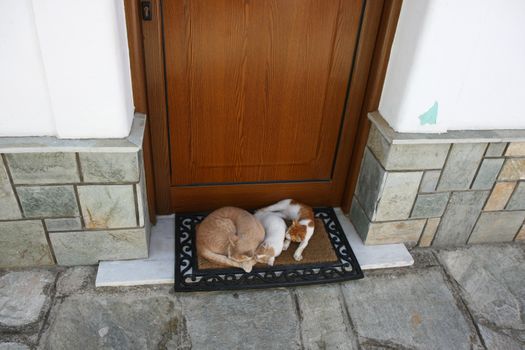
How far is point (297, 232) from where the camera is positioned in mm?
2357

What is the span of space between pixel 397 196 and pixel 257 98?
0.96m

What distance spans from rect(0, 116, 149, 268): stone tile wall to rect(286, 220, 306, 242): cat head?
805 millimetres

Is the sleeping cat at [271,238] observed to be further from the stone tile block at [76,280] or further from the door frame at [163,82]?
the stone tile block at [76,280]

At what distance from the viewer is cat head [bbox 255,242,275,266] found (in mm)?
2250

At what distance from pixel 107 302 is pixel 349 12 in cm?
193

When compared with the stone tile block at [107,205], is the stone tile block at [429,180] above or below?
above

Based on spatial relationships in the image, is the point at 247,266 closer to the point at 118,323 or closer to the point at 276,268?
the point at 276,268

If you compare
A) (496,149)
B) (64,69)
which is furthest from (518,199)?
(64,69)

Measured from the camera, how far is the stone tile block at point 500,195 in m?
2.44

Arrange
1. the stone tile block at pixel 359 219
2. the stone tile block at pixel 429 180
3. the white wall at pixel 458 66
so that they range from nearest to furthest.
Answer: the white wall at pixel 458 66 < the stone tile block at pixel 429 180 < the stone tile block at pixel 359 219

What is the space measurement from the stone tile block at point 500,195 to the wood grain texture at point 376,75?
0.80 metres

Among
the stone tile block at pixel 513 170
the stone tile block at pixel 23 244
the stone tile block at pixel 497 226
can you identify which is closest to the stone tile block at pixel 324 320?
the stone tile block at pixel 497 226

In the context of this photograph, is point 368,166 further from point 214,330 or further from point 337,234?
Answer: point 214,330

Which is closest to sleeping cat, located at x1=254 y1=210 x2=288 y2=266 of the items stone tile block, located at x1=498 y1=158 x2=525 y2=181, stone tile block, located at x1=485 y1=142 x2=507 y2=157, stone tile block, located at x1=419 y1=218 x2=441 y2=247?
stone tile block, located at x1=419 y1=218 x2=441 y2=247
